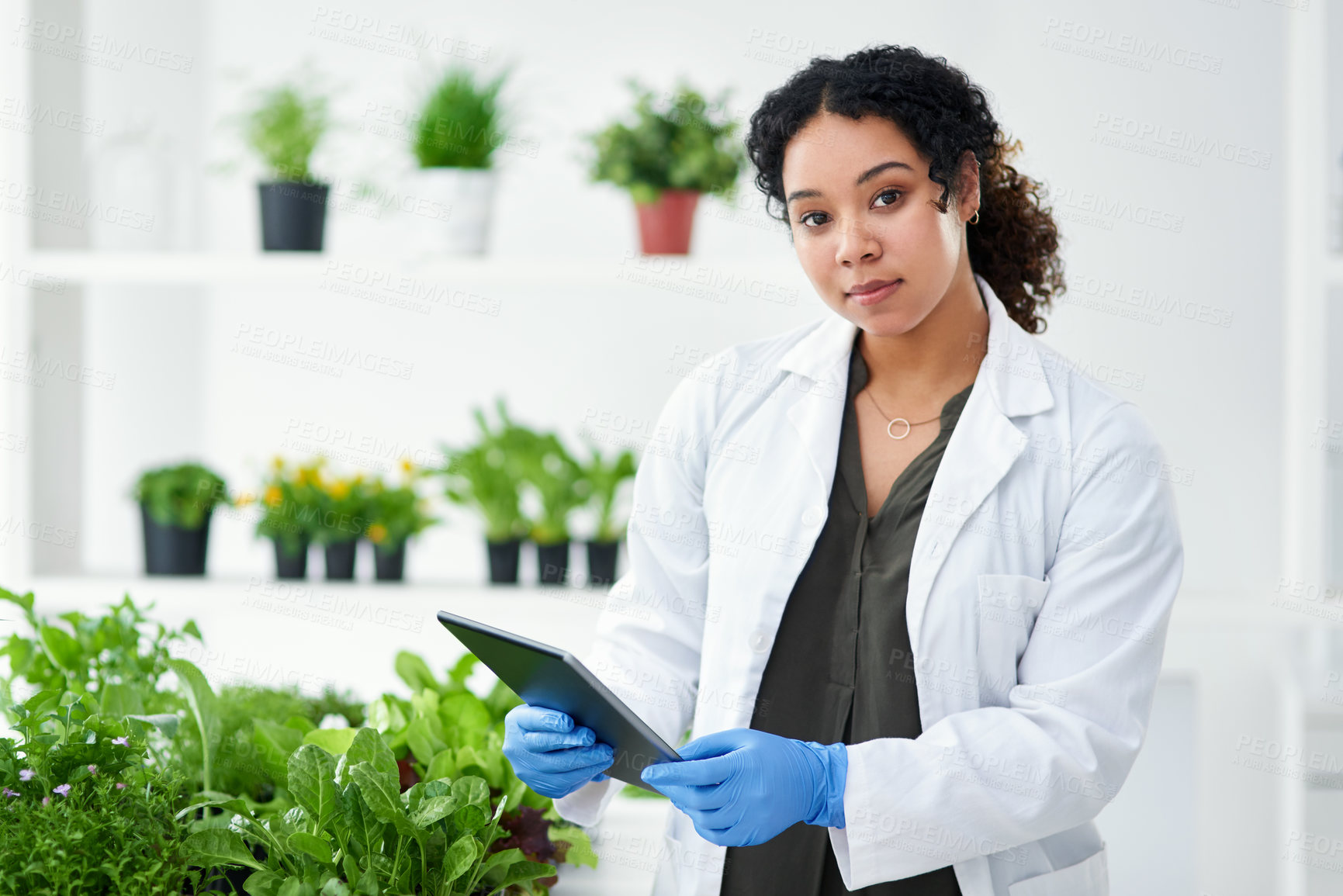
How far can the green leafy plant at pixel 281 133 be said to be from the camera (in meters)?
1.87

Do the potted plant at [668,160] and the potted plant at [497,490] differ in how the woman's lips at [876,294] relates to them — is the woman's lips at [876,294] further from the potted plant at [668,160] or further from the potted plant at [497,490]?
the potted plant at [497,490]

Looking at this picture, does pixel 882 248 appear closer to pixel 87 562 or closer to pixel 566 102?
pixel 566 102

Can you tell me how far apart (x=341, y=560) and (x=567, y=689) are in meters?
1.14

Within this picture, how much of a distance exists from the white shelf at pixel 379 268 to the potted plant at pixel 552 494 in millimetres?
299

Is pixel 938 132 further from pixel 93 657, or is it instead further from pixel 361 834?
pixel 93 657

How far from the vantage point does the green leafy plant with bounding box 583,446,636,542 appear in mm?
1855

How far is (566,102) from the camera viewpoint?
206 centimetres

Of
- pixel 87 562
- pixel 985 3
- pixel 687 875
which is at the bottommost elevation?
pixel 687 875

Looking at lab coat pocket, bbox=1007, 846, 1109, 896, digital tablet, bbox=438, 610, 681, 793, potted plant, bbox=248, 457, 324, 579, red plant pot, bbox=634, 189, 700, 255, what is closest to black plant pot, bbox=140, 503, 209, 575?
potted plant, bbox=248, 457, 324, 579

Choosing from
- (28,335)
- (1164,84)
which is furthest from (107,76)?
(1164,84)

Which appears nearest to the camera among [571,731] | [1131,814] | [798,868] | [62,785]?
[62,785]

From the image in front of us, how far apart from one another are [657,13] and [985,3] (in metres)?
0.62

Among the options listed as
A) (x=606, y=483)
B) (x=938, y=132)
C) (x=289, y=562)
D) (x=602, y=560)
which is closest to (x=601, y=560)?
(x=602, y=560)

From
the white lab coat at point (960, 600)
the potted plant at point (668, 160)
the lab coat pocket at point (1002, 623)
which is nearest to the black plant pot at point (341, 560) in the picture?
the potted plant at point (668, 160)
